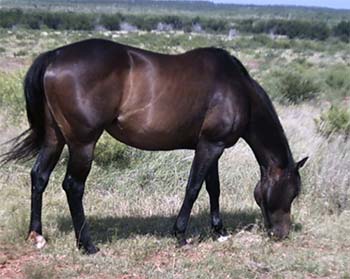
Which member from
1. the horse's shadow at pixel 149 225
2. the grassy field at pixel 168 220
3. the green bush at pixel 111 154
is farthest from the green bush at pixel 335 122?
the horse's shadow at pixel 149 225

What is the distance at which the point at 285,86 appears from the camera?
2086 cm

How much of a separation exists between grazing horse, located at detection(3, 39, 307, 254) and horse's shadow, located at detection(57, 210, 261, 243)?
44 centimetres

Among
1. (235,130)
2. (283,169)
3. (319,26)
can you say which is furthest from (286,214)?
(319,26)

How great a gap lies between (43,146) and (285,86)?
14.9 meters

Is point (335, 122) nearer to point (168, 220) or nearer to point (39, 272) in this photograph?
point (168, 220)

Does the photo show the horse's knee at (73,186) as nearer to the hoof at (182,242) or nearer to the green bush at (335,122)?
the hoof at (182,242)

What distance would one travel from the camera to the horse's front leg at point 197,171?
21.6 feet

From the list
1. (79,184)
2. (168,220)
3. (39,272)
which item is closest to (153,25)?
(168,220)

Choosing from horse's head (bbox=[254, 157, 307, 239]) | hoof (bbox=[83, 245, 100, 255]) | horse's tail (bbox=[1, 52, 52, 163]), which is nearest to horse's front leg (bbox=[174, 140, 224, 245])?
horse's head (bbox=[254, 157, 307, 239])

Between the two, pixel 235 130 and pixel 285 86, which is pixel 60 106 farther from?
pixel 285 86

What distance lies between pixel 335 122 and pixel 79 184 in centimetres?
734

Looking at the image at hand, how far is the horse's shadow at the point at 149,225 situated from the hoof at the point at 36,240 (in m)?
0.37

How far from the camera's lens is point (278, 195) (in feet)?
22.8

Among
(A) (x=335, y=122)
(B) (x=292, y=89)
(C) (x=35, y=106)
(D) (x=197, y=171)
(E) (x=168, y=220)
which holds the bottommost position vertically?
(B) (x=292, y=89)
